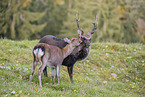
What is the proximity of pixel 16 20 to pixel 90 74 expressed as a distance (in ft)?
77.8

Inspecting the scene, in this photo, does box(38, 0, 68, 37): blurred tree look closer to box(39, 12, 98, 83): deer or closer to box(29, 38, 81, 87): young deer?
box(39, 12, 98, 83): deer

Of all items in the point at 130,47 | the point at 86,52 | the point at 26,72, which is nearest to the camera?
the point at 26,72

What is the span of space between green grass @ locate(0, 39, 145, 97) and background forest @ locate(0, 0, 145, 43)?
17.5 meters

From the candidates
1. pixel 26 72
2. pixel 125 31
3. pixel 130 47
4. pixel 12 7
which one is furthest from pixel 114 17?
pixel 26 72

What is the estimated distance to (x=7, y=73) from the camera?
692cm

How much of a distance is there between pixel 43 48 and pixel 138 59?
654cm

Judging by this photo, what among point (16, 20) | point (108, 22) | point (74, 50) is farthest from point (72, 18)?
point (74, 50)

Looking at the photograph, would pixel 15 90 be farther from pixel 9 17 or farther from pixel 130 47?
pixel 9 17

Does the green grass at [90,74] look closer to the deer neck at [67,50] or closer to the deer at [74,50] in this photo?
the deer at [74,50]

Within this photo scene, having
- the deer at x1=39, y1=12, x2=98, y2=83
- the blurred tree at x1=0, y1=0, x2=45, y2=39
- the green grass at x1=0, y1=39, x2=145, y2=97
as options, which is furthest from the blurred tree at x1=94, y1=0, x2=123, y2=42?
the deer at x1=39, y1=12, x2=98, y2=83

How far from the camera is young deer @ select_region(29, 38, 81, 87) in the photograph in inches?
251

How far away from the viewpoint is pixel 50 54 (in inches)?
262

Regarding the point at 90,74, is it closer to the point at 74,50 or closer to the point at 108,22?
the point at 74,50

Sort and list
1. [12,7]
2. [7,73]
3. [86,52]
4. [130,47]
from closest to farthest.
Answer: [7,73] → [86,52] → [130,47] → [12,7]
